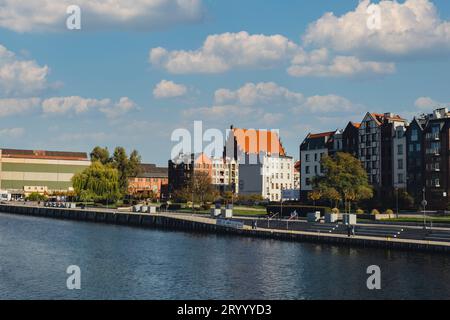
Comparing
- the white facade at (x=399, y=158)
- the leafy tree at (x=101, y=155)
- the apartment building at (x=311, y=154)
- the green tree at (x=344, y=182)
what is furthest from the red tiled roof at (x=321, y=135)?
the leafy tree at (x=101, y=155)

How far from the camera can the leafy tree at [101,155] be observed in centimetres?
17162

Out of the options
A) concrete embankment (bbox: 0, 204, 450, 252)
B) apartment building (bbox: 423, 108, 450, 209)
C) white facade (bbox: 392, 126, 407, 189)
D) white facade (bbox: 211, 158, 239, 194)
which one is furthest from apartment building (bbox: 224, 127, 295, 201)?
apartment building (bbox: 423, 108, 450, 209)

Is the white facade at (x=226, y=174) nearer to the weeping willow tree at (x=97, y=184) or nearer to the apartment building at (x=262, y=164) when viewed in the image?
the apartment building at (x=262, y=164)

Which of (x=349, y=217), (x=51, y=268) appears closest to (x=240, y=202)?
(x=349, y=217)

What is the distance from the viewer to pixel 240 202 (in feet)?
502

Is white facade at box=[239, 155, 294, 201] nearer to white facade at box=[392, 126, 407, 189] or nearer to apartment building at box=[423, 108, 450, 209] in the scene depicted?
white facade at box=[392, 126, 407, 189]

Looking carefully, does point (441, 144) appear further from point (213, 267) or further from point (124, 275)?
point (124, 275)

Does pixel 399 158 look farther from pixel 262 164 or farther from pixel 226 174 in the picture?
pixel 226 174

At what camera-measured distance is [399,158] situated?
120m

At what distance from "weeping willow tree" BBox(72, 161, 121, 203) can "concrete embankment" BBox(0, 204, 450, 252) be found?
11.8 meters

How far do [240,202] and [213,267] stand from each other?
333 ft

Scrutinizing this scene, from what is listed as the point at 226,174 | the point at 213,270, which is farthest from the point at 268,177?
the point at 213,270

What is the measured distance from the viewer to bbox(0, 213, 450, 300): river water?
132 ft

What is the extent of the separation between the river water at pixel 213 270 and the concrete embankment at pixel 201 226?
1652mm
